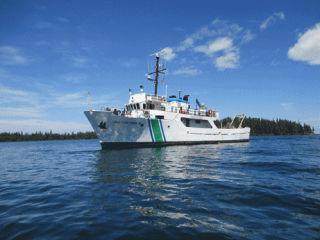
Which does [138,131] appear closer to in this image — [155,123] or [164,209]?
[155,123]

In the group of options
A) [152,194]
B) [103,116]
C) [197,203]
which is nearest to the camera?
[197,203]

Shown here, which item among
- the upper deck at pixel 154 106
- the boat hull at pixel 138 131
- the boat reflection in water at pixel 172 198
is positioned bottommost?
the boat reflection in water at pixel 172 198

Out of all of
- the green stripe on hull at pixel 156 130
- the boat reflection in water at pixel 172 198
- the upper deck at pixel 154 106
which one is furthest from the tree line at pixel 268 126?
the boat reflection in water at pixel 172 198

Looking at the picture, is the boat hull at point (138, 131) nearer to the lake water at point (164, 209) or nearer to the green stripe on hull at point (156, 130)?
the green stripe on hull at point (156, 130)

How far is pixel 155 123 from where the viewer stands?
20.3 meters

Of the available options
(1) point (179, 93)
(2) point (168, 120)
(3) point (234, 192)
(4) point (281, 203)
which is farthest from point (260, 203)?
(1) point (179, 93)

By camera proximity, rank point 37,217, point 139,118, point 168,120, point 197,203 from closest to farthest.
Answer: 1. point 37,217
2. point 197,203
3. point 139,118
4. point 168,120

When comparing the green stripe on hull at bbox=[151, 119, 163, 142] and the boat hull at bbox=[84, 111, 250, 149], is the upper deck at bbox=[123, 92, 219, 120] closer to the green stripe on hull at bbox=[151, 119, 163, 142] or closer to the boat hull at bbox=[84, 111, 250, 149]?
the green stripe on hull at bbox=[151, 119, 163, 142]

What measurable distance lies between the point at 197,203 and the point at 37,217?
11.9 feet

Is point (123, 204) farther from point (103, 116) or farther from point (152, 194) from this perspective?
point (103, 116)

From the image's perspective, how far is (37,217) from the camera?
11.7 ft

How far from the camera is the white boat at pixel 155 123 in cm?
1820

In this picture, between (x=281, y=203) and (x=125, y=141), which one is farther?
(x=125, y=141)

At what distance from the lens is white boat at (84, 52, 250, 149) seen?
18.2 m
